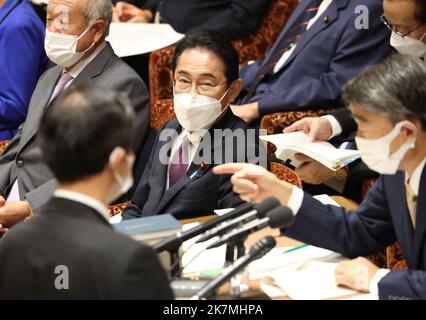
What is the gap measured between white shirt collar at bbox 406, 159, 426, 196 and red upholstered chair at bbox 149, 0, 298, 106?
7.83 ft

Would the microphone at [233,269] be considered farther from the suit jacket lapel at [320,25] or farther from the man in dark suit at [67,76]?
the suit jacket lapel at [320,25]

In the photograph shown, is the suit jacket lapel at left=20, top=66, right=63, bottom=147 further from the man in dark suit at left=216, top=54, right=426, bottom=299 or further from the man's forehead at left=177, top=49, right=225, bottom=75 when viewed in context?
the man in dark suit at left=216, top=54, right=426, bottom=299

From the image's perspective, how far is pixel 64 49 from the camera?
331 cm

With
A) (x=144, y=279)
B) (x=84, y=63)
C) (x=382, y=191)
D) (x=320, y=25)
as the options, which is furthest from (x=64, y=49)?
(x=144, y=279)

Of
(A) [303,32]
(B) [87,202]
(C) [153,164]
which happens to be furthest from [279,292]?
(A) [303,32]

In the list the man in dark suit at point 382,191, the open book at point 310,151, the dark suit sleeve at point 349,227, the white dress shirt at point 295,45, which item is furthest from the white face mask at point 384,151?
the white dress shirt at point 295,45

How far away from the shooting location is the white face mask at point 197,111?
281 cm

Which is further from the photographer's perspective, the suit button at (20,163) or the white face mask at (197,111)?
the suit button at (20,163)

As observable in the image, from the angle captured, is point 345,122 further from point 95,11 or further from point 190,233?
point 190,233

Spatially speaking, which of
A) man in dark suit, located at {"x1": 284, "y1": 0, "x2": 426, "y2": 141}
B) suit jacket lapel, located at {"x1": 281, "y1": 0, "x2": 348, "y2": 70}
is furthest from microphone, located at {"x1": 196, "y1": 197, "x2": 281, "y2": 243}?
suit jacket lapel, located at {"x1": 281, "y1": 0, "x2": 348, "y2": 70}

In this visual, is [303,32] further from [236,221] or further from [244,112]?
[236,221]

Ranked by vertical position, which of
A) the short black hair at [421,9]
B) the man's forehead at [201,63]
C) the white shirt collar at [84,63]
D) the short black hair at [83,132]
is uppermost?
the short black hair at [83,132]

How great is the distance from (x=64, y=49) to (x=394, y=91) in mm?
1760

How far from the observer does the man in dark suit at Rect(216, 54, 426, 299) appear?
196 centimetres
